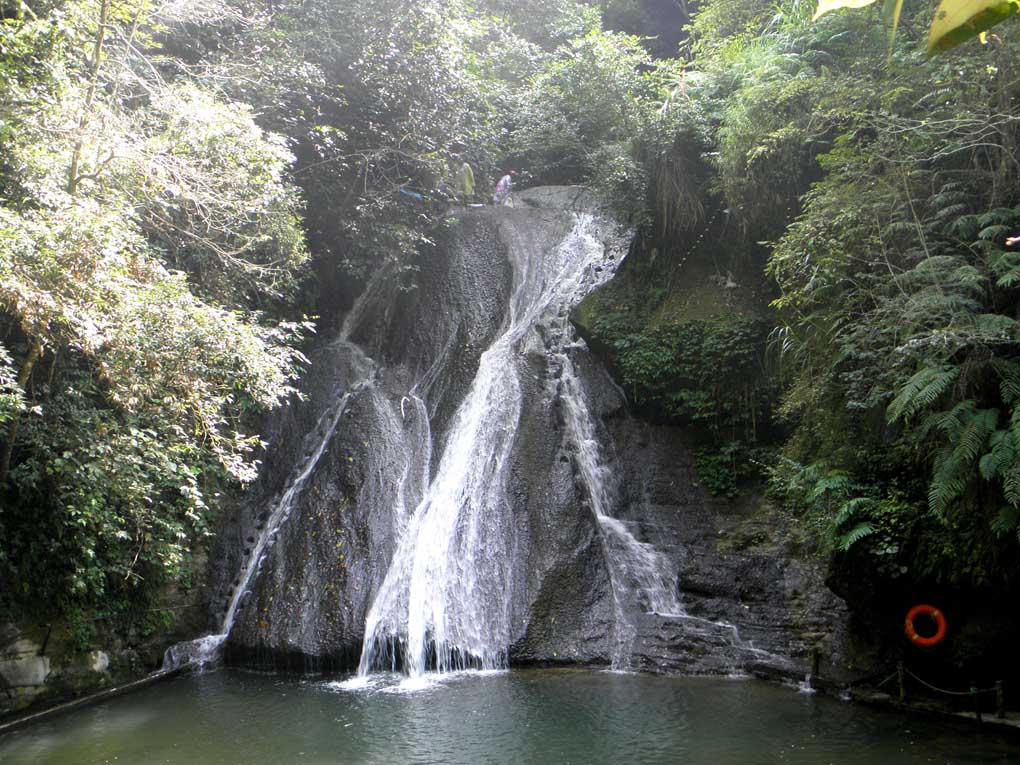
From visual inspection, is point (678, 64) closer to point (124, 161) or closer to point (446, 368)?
point (446, 368)

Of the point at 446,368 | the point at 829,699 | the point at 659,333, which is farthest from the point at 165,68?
the point at 829,699

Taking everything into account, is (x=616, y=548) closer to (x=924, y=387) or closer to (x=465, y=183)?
(x=924, y=387)

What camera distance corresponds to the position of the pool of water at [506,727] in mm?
6926

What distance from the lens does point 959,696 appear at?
316 inches

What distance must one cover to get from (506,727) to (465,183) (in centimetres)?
1211

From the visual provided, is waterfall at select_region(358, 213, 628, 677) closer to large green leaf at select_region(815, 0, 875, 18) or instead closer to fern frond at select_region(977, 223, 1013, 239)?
fern frond at select_region(977, 223, 1013, 239)

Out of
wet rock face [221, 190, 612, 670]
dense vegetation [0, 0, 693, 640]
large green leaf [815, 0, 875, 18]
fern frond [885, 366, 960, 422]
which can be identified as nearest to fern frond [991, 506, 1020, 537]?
fern frond [885, 366, 960, 422]

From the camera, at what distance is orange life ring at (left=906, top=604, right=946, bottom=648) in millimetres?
8133

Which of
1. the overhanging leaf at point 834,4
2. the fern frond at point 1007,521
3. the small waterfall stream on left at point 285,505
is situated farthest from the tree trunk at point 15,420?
the fern frond at point 1007,521

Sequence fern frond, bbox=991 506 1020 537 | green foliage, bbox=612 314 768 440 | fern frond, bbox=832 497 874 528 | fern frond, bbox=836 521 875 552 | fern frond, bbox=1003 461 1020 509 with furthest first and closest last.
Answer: green foliage, bbox=612 314 768 440 → fern frond, bbox=832 497 874 528 → fern frond, bbox=836 521 875 552 → fern frond, bbox=991 506 1020 537 → fern frond, bbox=1003 461 1020 509

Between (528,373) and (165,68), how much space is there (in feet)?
25.7

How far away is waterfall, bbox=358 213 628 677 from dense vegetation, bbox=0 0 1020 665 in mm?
1433

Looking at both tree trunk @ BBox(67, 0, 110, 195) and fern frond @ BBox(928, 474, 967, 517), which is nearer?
fern frond @ BBox(928, 474, 967, 517)

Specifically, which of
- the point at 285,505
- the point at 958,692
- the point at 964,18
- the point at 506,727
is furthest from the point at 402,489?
the point at 964,18
